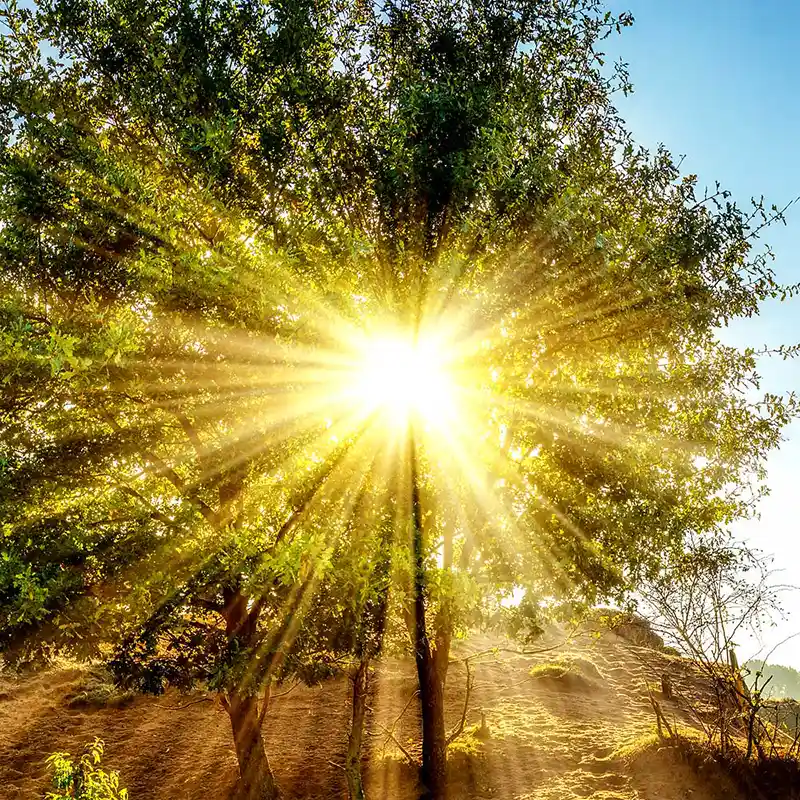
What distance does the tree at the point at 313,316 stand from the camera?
6.95m

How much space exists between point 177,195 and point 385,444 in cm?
469

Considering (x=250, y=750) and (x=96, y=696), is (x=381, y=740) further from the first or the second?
(x=96, y=696)

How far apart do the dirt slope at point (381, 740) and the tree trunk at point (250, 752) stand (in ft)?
5.32

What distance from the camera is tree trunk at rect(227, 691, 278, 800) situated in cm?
1048

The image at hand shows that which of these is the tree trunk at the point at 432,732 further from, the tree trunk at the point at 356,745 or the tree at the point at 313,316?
the tree at the point at 313,316

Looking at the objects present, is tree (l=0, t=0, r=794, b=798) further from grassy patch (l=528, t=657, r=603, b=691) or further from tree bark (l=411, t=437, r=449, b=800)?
grassy patch (l=528, t=657, r=603, b=691)

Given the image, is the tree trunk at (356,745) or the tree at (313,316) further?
the tree trunk at (356,745)

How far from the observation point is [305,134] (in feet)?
28.0

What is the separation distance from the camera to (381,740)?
15250 mm

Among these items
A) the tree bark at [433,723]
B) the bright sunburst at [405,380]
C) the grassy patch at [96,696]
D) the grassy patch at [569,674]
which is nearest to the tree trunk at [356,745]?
the tree bark at [433,723]

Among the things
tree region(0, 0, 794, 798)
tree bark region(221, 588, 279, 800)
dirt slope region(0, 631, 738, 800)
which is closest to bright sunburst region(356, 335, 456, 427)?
tree region(0, 0, 794, 798)

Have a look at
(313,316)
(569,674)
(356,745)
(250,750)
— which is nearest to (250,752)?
(250,750)

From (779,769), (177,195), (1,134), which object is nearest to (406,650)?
(177,195)

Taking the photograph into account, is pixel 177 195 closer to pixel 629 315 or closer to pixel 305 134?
pixel 305 134
